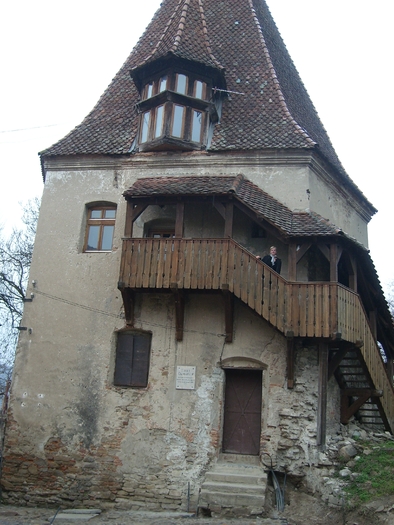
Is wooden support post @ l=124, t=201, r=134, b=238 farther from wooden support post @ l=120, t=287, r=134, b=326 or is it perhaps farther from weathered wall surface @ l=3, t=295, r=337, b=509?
weathered wall surface @ l=3, t=295, r=337, b=509

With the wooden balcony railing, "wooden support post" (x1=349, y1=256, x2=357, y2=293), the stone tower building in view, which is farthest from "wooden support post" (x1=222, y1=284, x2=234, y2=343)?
"wooden support post" (x1=349, y1=256, x2=357, y2=293)

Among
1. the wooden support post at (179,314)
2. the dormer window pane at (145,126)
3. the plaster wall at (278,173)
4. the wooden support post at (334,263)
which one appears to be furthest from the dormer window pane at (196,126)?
the wooden support post at (334,263)

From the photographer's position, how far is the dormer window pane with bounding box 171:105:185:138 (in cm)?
1703

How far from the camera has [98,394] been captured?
15.6 meters

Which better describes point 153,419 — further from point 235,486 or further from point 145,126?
point 145,126

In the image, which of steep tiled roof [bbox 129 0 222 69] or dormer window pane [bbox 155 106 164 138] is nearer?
dormer window pane [bbox 155 106 164 138]

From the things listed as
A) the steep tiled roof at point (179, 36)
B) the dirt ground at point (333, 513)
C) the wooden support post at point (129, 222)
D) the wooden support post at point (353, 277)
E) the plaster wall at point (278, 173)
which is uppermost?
the steep tiled roof at point (179, 36)

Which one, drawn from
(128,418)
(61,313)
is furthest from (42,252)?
(128,418)

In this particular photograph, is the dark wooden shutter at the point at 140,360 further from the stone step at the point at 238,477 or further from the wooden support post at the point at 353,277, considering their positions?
the wooden support post at the point at 353,277

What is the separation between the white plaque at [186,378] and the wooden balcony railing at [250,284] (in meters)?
2.18

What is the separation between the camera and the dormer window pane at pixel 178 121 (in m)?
17.0

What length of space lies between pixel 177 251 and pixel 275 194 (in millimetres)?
3364

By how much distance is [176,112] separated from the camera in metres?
17.2

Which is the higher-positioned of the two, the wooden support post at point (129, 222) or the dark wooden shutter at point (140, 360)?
the wooden support post at point (129, 222)
